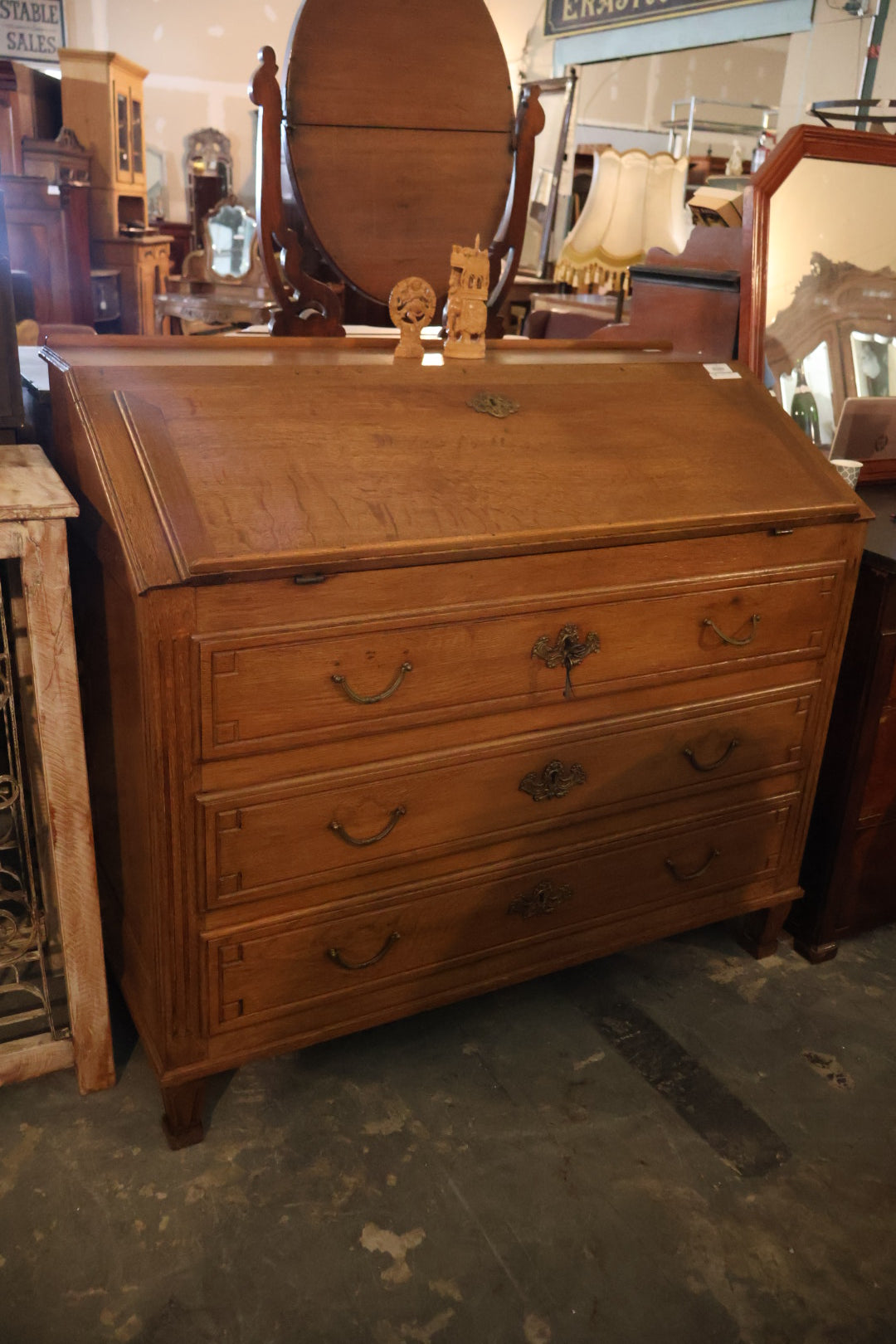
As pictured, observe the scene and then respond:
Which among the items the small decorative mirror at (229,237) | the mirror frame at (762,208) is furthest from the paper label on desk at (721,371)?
the small decorative mirror at (229,237)

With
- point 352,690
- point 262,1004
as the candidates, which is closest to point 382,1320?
point 262,1004

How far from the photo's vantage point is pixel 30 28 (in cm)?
934

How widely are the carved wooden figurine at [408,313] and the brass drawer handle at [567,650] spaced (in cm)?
63

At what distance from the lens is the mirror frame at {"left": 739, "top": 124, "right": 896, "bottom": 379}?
2.57 m

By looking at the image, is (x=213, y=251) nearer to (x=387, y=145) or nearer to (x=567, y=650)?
(x=387, y=145)

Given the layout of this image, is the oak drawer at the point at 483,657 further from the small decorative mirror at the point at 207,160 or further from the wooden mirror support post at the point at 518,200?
the small decorative mirror at the point at 207,160

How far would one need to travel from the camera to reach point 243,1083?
6.79 ft

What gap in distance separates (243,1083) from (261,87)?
1.98 metres

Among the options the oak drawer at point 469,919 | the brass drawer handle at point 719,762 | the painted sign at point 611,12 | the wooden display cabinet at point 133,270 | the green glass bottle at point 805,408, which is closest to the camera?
the oak drawer at point 469,919

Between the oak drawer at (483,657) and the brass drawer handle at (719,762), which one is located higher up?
the oak drawer at (483,657)

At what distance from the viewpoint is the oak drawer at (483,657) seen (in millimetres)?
1616

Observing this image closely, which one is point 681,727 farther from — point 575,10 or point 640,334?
point 575,10

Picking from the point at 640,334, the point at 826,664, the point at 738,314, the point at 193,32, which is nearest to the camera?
the point at 826,664

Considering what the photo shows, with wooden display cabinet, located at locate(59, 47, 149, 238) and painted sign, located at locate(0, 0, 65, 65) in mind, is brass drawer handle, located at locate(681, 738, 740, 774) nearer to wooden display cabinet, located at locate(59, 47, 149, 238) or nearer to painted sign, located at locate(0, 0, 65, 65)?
wooden display cabinet, located at locate(59, 47, 149, 238)
